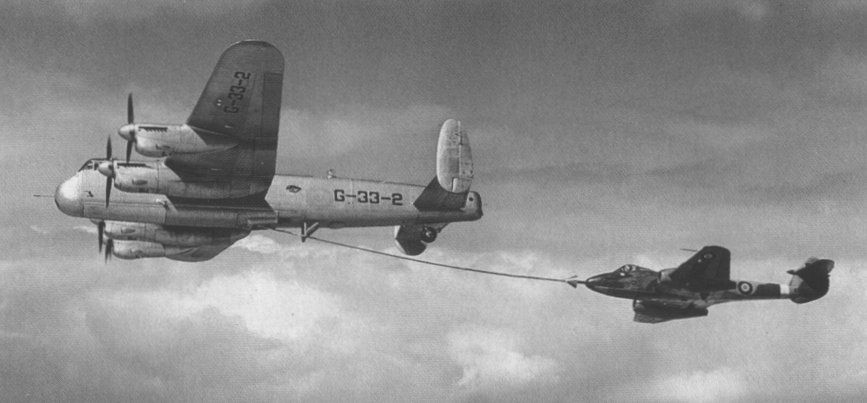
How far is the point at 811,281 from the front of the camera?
39781mm

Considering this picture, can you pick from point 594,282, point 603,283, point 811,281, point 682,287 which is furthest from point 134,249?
point 811,281

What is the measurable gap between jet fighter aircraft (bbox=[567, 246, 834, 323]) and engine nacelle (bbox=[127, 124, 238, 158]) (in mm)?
15541

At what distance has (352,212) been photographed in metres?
34.6

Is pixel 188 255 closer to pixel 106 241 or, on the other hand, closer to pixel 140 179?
pixel 106 241

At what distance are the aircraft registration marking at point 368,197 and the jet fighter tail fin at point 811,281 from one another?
19.6 meters

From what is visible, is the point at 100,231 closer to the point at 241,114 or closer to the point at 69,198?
the point at 69,198

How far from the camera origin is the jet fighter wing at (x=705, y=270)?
Answer: 34250 mm

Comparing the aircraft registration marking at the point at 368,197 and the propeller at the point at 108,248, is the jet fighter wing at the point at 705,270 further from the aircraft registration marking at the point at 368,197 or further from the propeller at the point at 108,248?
the propeller at the point at 108,248

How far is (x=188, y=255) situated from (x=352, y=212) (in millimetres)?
9402

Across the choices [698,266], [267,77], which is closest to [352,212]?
[267,77]

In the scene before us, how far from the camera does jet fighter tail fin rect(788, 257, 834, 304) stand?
39.2m

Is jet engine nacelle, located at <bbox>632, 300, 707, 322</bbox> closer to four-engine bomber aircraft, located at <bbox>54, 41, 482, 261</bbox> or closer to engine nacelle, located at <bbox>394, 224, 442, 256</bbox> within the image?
four-engine bomber aircraft, located at <bbox>54, 41, 482, 261</bbox>

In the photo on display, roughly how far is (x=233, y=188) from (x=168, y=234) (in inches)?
163

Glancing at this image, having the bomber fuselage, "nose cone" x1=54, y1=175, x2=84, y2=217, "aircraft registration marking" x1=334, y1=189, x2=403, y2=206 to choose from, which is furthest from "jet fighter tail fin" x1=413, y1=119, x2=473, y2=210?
"nose cone" x1=54, y1=175, x2=84, y2=217
